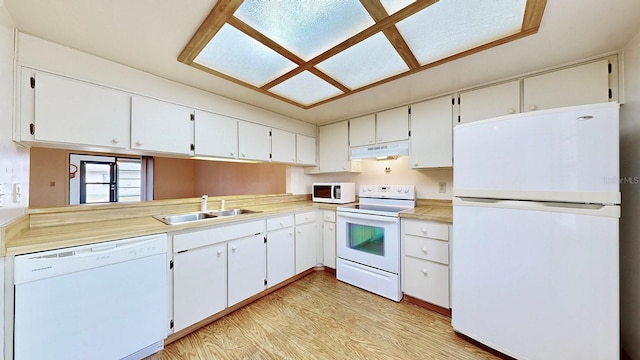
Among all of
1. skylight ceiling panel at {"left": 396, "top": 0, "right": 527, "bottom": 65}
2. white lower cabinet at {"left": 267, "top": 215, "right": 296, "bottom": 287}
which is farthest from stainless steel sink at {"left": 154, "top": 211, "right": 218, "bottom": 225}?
skylight ceiling panel at {"left": 396, "top": 0, "right": 527, "bottom": 65}

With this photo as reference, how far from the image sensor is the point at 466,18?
1.21 metres

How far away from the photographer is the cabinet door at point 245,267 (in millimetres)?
1913

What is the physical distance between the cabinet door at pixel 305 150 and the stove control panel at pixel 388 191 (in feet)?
2.74

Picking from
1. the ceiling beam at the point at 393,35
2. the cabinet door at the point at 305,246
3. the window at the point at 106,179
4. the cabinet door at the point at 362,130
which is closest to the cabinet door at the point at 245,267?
the cabinet door at the point at 305,246

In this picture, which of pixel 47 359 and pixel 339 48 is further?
pixel 339 48

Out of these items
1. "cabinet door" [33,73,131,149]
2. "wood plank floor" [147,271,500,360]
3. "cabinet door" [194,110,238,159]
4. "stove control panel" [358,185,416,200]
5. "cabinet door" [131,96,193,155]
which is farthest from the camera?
"stove control panel" [358,185,416,200]

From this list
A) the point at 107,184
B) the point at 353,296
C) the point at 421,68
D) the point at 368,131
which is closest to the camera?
the point at 421,68

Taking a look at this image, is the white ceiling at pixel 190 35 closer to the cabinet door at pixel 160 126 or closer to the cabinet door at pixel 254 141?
the cabinet door at pixel 160 126

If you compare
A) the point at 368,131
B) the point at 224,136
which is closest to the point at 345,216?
the point at 368,131

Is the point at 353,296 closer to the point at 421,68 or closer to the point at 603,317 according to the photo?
the point at 603,317

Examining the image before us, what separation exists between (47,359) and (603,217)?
3000mm

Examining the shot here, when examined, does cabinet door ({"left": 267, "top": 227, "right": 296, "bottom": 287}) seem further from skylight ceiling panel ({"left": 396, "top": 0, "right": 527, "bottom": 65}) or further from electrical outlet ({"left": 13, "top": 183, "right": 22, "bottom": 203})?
skylight ceiling panel ({"left": 396, "top": 0, "right": 527, "bottom": 65})

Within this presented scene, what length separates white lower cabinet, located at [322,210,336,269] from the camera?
2.69m

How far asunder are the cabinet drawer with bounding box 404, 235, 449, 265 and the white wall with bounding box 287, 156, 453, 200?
73cm
